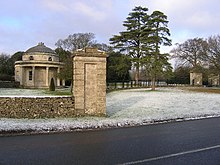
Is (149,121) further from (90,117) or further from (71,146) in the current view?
(71,146)

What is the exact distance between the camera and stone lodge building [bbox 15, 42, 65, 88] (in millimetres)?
58844

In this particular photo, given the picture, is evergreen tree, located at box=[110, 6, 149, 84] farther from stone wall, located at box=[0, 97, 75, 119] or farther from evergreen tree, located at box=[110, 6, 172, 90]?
stone wall, located at box=[0, 97, 75, 119]

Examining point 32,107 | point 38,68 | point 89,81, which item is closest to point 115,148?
point 89,81

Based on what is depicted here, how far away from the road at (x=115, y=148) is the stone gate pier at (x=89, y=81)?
4147mm

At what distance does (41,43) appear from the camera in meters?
65.6

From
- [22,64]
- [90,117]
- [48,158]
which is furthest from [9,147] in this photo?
[22,64]

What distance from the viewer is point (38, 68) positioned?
6012 centimetres

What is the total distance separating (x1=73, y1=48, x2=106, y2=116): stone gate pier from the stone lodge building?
45.1 m

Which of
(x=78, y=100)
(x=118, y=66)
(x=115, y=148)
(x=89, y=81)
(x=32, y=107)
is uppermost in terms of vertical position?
(x=118, y=66)

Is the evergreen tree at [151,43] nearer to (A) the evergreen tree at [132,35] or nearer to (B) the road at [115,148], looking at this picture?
(A) the evergreen tree at [132,35]

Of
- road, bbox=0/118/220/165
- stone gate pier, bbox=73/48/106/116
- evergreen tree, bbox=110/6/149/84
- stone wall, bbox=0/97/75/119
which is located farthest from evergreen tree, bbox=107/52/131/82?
road, bbox=0/118/220/165

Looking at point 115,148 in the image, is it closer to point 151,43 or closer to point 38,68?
point 151,43

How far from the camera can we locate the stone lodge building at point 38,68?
58844mm

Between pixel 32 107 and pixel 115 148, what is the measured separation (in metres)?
7.41
